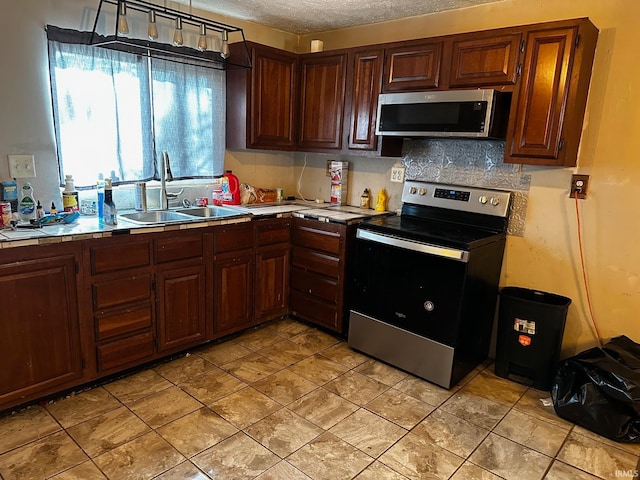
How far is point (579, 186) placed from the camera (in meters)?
2.48

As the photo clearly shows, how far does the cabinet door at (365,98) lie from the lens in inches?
118

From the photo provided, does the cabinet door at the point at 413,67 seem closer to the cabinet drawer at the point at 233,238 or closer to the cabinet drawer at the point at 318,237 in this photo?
the cabinet drawer at the point at 318,237

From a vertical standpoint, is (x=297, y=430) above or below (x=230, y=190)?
below

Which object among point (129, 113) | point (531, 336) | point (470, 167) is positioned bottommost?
point (531, 336)

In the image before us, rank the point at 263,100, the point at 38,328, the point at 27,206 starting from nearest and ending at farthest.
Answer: the point at 38,328 → the point at 27,206 → the point at 263,100

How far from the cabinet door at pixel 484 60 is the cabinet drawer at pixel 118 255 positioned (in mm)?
2082

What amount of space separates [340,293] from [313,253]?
1.16 feet

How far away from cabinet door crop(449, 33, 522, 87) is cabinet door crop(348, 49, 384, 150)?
561mm

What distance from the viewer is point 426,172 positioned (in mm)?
3125

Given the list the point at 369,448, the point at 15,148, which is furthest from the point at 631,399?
the point at 15,148

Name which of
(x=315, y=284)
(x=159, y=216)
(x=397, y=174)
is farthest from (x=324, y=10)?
(x=315, y=284)

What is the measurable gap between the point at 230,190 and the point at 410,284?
1.56 meters

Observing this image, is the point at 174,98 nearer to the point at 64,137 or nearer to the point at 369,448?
the point at 64,137

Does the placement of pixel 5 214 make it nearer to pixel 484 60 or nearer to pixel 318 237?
pixel 318 237
